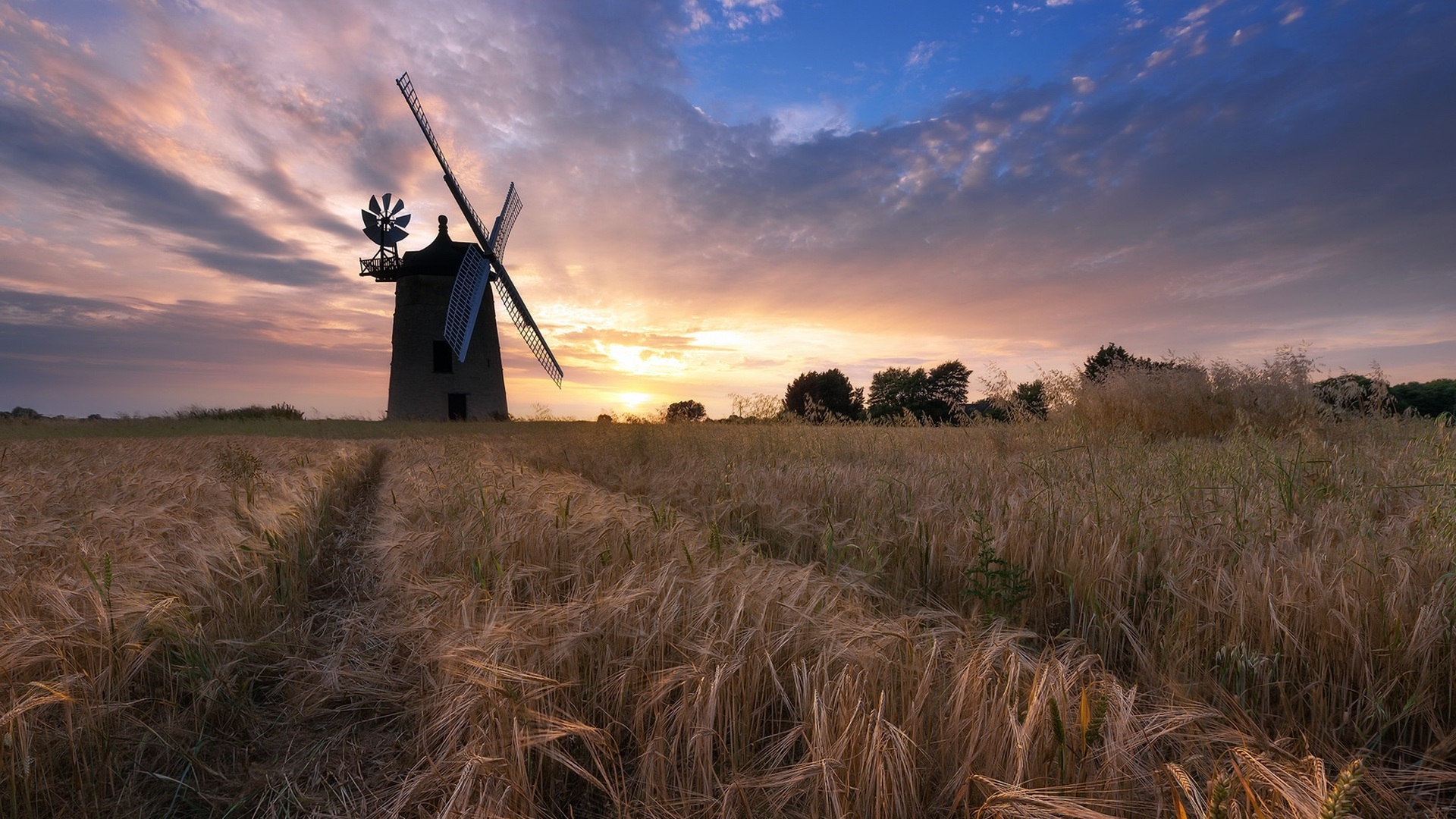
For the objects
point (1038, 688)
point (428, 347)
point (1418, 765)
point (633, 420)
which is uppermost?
point (428, 347)

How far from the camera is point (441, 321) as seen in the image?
30.1m

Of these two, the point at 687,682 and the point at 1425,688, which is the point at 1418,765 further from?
the point at 687,682

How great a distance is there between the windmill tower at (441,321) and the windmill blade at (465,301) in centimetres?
4

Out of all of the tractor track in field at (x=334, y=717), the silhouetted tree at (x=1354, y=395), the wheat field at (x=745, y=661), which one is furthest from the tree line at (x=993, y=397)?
the tractor track in field at (x=334, y=717)

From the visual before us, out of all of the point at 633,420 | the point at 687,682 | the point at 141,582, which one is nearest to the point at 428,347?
the point at 633,420

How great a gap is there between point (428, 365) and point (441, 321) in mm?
2332

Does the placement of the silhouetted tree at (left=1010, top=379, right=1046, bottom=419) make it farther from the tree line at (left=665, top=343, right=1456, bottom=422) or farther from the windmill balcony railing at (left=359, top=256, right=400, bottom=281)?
→ the windmill balcony railing at (left=359, top=256, right=400, bottom=281)

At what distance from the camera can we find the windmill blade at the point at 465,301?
2909cm

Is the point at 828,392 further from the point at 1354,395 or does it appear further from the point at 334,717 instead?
the point at 334,717

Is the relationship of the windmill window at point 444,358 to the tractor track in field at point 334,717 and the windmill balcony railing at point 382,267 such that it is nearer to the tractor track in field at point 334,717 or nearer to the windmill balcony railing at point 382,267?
the windmill balcony railing at point 382,267

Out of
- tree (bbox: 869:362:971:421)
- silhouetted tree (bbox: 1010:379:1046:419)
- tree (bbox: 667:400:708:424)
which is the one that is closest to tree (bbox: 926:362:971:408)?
tree (bbox: 869:362:971:421)

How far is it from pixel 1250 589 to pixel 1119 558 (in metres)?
0.55

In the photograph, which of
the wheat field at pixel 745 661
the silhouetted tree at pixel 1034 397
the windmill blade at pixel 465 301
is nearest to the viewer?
the wheat field at pixel 745 661

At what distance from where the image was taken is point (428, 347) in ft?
98.1
